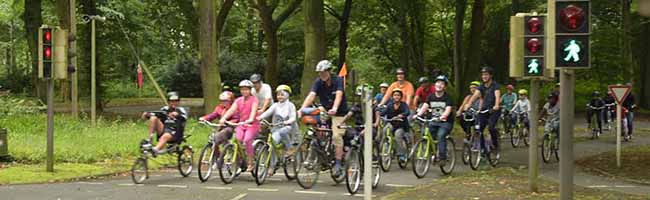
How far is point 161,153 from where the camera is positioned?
44.8 ft

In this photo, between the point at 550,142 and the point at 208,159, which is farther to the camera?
the point at 550,142

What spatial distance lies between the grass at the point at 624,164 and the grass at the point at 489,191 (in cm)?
357

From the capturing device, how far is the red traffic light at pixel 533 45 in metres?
10.8

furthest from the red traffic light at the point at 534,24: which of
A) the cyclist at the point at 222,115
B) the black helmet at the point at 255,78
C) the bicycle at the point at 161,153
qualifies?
the bicycle at the point at 161,153

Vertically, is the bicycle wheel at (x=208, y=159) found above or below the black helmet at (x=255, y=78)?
below

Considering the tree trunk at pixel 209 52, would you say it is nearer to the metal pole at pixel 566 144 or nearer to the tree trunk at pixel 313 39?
the tree trunk at pixel 313 39

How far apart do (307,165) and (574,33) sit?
16.1 ft

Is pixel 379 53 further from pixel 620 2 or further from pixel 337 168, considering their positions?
pixel 337 168

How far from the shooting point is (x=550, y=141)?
1852cm

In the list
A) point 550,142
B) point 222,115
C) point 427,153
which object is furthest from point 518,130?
point 222,115

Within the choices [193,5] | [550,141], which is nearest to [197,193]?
[550,141]

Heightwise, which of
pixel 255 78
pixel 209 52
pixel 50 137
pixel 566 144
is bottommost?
pixel 50 137

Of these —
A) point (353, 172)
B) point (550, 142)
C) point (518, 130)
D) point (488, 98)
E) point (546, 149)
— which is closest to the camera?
point (353, 172)

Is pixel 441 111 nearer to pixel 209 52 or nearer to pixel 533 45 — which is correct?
pixel 533 45
